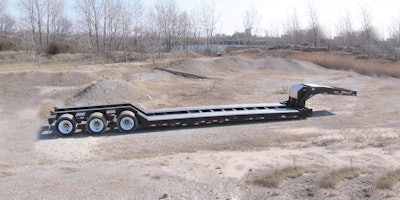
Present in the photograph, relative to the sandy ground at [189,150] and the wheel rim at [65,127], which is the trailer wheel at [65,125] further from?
the sandy ground at [189,150]

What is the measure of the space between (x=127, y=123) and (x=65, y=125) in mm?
1902

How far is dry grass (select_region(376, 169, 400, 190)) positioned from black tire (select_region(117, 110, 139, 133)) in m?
7.88

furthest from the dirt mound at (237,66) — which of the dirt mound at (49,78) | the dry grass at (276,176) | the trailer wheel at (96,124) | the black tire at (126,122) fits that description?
the dry grass at (276,176)

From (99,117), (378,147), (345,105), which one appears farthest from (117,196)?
(345,105)

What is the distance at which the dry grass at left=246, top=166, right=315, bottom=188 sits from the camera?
25.8 feet

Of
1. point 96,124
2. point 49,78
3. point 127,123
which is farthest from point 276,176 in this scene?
point 49,78

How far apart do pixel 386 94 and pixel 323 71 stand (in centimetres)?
1384

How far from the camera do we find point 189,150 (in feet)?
36.6

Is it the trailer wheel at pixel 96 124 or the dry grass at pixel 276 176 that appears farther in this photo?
the trailer wheel at pixel 96 124

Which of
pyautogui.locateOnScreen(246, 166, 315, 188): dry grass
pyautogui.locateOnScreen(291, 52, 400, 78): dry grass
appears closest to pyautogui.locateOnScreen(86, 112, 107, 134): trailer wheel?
pyautogui.locateOnScreen(246, 166, 315, 188): dry grass

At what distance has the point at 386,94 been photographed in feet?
69.5

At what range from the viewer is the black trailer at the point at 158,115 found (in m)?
13.1

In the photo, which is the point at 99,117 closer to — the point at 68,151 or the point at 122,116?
the point at 122,116

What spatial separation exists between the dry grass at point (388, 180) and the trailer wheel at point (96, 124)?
8401 mm
